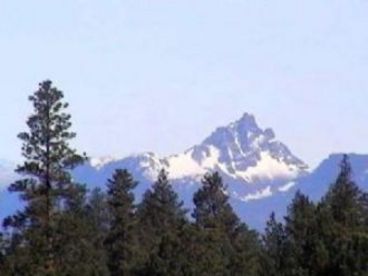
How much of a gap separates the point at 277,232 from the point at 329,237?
20.4m

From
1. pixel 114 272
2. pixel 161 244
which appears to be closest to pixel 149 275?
pixel 161 244

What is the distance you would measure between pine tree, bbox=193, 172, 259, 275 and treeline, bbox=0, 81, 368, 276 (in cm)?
10

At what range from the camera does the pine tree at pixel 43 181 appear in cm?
6738

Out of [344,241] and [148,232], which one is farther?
[148,232]

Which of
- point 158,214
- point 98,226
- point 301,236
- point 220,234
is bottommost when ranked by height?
point 301,236

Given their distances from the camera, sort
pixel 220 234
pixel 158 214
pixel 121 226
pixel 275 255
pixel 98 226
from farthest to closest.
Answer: pixel 98 226 < pixel 158 214 < pixel 121 226 < pixel 220 234 < pixel 275 255

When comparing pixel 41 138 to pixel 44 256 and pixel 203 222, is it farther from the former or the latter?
pixel 203 222

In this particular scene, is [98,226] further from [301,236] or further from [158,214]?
[301,236]

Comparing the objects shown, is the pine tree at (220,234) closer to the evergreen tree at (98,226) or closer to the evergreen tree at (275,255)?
the evergreen tree at (275,255)

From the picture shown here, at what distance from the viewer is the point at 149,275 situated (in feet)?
273

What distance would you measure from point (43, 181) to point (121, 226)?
3369 cm

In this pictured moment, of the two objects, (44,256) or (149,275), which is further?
(149,275)

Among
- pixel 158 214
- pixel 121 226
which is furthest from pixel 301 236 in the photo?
pixel 158 214

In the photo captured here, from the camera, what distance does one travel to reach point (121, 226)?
10075cm
